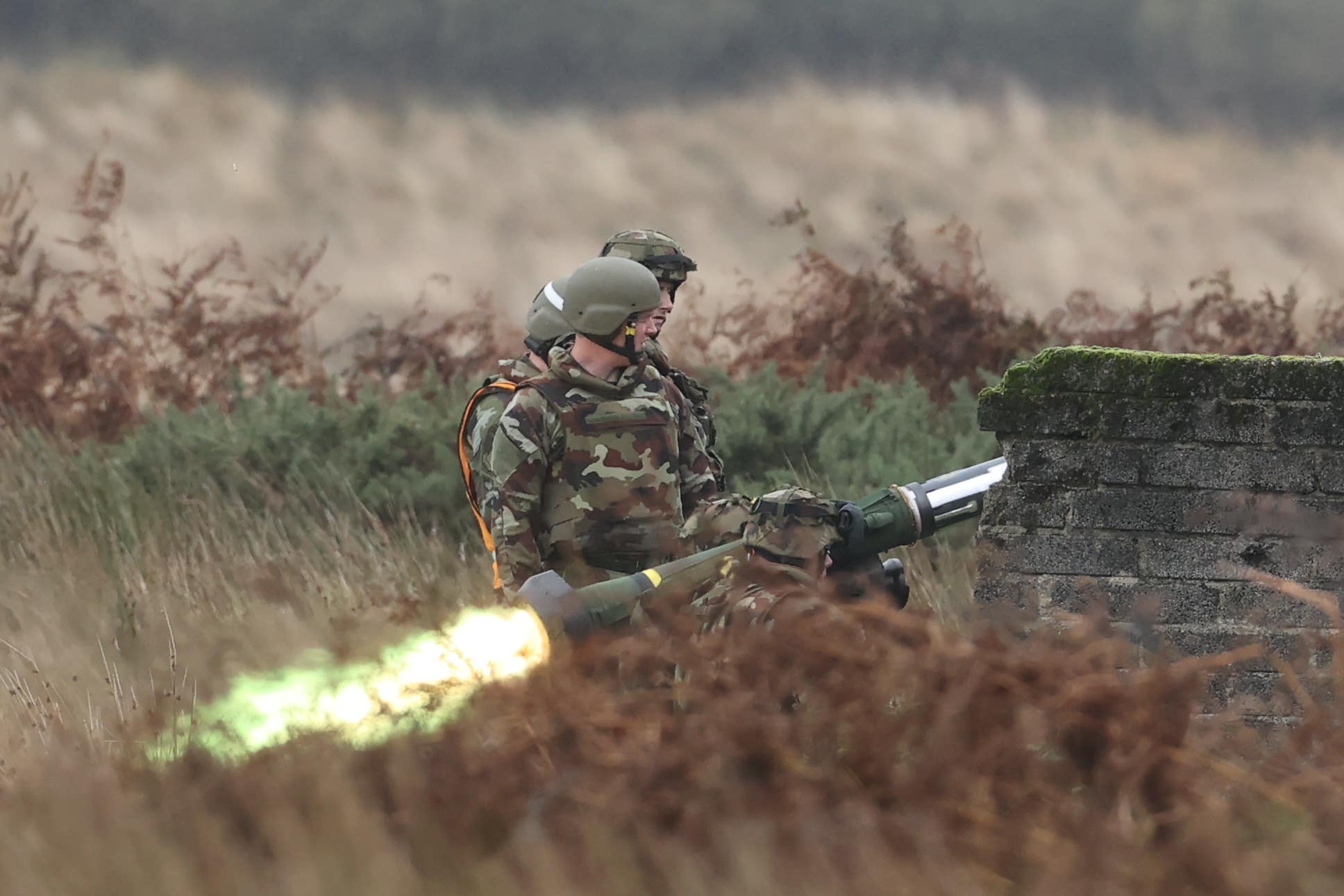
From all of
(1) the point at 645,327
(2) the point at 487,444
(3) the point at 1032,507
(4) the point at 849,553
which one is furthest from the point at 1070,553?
(2) the point at 487,444

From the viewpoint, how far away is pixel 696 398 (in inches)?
244

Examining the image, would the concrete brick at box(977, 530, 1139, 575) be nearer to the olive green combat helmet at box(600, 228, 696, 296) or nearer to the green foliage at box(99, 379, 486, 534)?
the olive green combat helmet at box(600, 228, 696, 296)

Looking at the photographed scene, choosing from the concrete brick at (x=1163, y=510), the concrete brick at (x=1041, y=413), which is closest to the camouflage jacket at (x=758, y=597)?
the concrete brick at (x=1041, y=413)

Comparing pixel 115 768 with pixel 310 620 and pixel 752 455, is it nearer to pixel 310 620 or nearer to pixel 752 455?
pixel 310 620

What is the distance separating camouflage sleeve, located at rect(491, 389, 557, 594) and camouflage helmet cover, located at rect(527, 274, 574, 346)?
58 cm

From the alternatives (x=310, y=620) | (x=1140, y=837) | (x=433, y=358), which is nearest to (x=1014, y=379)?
(x=1140, y=837)

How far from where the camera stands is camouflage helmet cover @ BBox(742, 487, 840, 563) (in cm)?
513

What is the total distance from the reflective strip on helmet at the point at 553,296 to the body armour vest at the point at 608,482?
1.83 ft

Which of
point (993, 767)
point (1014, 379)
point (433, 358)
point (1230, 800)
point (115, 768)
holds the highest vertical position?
point (433, 358)

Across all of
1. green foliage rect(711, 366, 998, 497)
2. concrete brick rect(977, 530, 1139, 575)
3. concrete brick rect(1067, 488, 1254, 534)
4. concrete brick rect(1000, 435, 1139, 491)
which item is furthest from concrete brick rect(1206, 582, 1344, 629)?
green foliage rect(711, 366, 998, 497)

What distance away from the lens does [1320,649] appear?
5.48 meters

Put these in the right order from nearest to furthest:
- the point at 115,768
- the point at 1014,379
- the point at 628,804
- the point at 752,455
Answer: the point at 628,804 < the point at 115,768 < the point at 1014,379 < the point at 752,455

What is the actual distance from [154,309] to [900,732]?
10.9 m

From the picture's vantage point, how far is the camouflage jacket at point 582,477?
5.60 m
